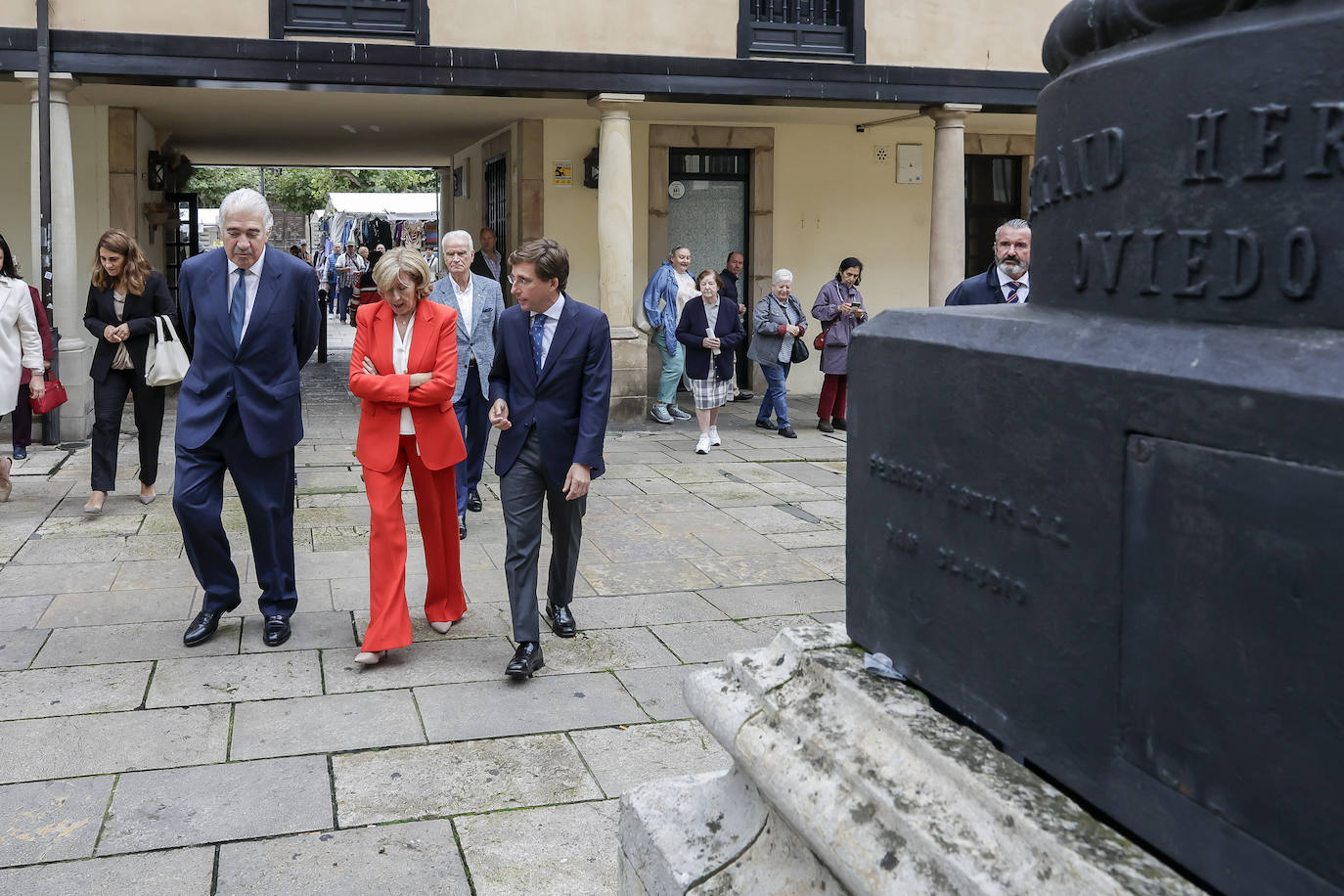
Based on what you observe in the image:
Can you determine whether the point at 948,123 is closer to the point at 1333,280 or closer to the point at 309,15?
the point at 309,15

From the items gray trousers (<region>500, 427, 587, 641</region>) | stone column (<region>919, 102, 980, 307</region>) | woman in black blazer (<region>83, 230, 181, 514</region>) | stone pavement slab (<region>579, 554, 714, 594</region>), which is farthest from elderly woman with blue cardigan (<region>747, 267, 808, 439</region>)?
gray trousers (<region>500, 427, 587, 641</region>)

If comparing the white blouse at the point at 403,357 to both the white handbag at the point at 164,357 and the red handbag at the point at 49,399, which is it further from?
the red handbag at the point at 49,399

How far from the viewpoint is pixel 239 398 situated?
544 centimetres

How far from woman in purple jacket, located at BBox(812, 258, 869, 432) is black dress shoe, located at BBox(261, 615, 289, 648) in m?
7.85

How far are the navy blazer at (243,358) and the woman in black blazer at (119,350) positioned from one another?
3.22 meters

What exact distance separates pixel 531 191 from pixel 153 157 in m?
4.51

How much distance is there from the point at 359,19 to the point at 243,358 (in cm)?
779

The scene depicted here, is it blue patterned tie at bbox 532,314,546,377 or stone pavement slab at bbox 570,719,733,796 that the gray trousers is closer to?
blue patterned tie at bbox 532,314,546,377

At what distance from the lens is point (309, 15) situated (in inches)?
478

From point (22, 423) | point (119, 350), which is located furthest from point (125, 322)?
point (22, 423)

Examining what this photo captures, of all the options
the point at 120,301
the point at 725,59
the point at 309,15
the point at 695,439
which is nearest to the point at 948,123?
the point at 725,59

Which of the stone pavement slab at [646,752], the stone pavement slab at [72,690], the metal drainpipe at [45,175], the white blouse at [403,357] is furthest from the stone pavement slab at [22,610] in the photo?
the metal drainpipe at [45,175]

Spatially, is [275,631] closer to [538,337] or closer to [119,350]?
[538,337]

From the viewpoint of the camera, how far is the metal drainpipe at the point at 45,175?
1109cm
